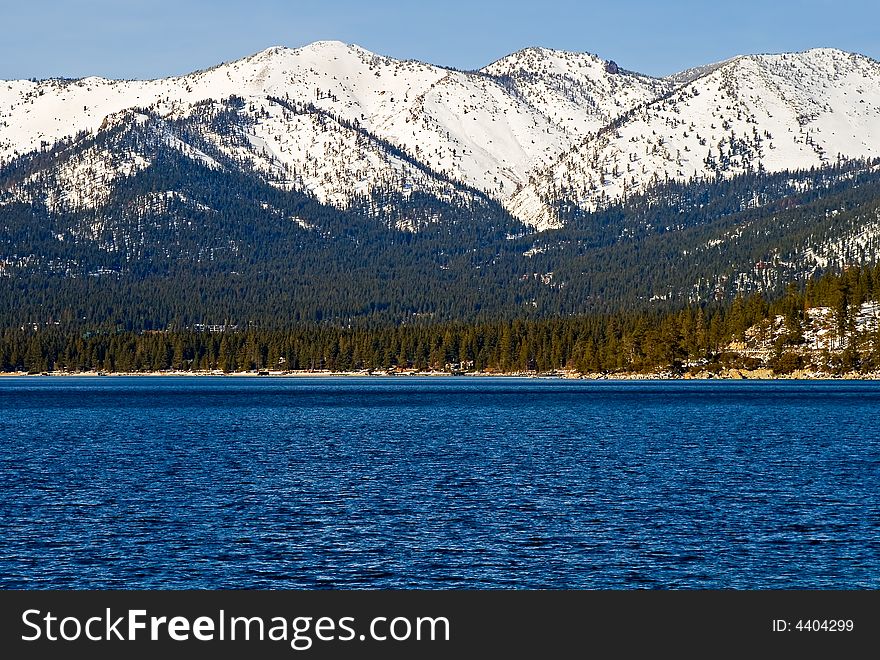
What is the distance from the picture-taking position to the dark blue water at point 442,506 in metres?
48.6

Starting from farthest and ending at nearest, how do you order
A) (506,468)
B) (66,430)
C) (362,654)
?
1. (66,430)
2. (506,468)
3. (362,654)

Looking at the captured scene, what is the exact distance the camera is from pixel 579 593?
148 ft

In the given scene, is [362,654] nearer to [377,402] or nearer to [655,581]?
[655,581]

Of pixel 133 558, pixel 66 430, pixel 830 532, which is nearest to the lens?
pixel 133 558

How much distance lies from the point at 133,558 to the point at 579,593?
19.2 metres

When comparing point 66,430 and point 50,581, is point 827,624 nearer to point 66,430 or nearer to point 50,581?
point 50,581

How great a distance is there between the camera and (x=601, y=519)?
6122 centimetres

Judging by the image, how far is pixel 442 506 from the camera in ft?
215

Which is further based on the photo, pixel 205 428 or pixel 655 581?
pixel 205 428

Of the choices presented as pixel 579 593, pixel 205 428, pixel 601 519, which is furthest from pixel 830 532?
pixel 205 428

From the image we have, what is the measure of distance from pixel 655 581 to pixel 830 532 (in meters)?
14.1

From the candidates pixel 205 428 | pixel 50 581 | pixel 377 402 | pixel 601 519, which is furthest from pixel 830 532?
pixel 377 402

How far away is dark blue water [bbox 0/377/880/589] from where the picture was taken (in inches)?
1912

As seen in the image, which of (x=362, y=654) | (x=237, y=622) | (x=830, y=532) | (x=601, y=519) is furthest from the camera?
(x=601, y=519)
